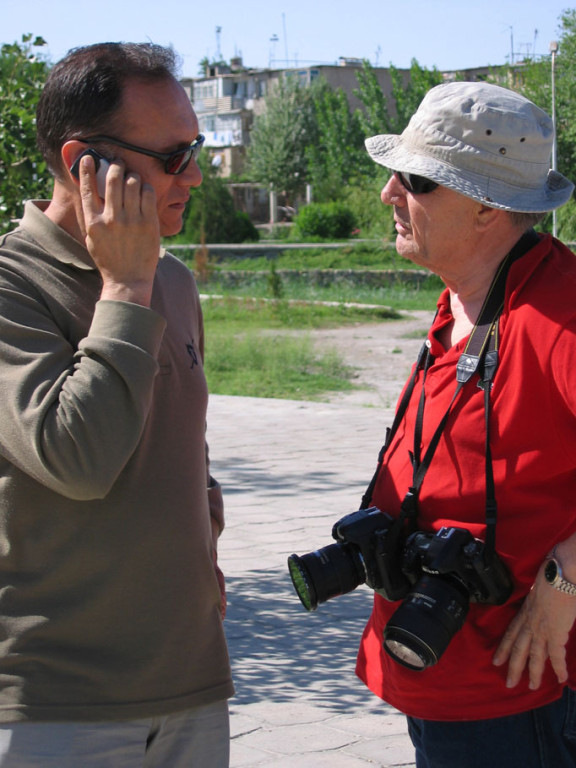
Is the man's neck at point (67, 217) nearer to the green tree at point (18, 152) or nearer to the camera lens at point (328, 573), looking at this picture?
the camera lens at point (328, 573)

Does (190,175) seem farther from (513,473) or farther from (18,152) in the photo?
(18,152)

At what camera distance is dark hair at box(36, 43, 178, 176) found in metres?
1.89

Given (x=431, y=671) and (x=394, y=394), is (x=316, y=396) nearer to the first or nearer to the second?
(x=394, y=394)

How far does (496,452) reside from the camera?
2.10 m

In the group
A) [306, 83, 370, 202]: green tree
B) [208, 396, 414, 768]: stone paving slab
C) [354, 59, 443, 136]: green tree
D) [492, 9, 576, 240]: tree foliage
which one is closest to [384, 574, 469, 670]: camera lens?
[208, 396, 414, 768]: stone paving slab

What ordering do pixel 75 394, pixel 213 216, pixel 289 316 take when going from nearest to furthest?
pixel 75 394, pixel 289 316, pixel 213 216

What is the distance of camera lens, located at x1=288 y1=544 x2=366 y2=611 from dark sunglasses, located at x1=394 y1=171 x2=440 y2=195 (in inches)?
30.9

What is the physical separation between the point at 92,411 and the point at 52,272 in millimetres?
317

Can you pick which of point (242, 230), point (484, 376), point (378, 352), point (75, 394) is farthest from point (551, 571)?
point (242, 230)

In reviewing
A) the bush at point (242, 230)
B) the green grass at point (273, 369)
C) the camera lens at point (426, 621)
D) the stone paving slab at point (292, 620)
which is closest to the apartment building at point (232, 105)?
the bush at point (242, 230)

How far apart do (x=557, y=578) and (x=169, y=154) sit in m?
1.09

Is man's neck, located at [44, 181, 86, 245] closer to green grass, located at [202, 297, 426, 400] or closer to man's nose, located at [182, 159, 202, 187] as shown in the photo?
man's nose, located at [182, 159, 202, 187]

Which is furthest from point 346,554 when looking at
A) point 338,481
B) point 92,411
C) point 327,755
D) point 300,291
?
point 300,291

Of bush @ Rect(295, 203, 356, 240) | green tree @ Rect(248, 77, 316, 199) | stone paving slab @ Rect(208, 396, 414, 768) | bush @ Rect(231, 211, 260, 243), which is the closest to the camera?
stone paving slab @ Rect(208, 396, 414, 768)
